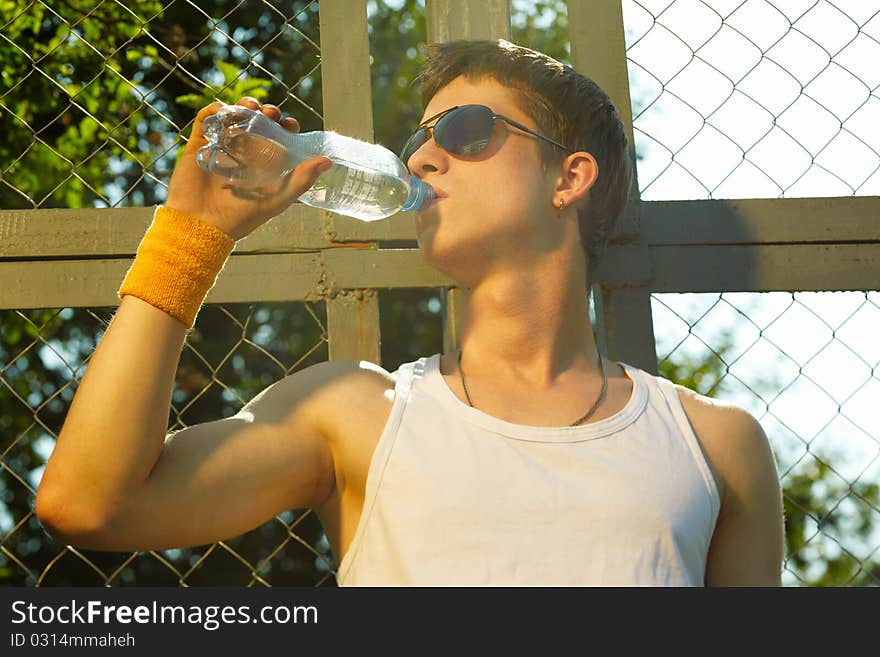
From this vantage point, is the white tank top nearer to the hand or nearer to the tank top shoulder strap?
the tank top shoulder strap

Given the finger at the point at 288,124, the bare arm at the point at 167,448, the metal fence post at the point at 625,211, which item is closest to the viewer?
the bare arm at the point at 167,448

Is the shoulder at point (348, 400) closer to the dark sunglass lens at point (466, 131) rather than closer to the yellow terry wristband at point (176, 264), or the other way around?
the yellow terry wristband at point (176, 264)

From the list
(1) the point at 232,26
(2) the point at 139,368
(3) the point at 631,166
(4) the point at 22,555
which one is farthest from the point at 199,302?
(4) the point at 22,555

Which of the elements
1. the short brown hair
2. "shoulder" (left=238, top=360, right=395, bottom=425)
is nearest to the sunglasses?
the short brown hair

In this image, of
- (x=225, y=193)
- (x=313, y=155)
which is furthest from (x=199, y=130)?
(x=313, y=155)

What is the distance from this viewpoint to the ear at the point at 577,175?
2.11 meters

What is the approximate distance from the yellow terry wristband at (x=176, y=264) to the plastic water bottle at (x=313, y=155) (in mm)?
118

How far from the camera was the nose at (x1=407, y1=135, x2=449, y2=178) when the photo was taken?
200 centimetres

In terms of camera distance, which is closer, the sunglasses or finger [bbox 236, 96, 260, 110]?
finger [bbox 236, 96, 260, 110]

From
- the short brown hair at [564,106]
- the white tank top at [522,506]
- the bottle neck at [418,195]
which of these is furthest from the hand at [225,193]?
the short brown hair at [564,106]

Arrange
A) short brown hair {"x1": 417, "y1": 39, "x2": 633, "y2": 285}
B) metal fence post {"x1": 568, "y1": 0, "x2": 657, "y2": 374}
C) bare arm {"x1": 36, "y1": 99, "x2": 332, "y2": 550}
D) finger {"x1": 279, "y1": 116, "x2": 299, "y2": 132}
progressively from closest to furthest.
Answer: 1. bare arm {"x1": 36, "y1": 99, "x2": 332, "y2": 550}
2. finger {"x1": 279, "y1": 116, "x2": 299, "y2": 132}
3. short brown hair {"x1": 417, "y1": 39, "x2": 633, "y2": 285}
4. metal fence post {"x1": 568, "y1": 0, "x2": 657, "y2": 374}

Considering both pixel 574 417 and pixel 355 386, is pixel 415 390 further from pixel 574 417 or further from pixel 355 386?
pixel 574 417

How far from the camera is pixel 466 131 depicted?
2004 millimetres

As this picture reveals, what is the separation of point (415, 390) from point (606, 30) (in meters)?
1.01
